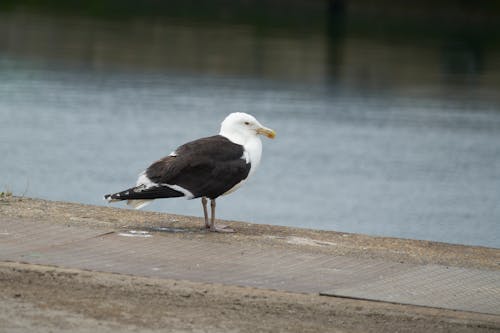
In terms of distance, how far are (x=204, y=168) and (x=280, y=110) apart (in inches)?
770

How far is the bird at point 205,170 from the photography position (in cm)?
947

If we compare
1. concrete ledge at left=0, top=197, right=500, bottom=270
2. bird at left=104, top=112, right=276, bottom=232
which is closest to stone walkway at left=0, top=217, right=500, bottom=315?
concrete ledge at left=0, top=197, right=500, bottom=270

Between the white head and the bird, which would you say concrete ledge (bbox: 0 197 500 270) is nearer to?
the bird

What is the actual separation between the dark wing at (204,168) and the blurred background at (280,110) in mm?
6916

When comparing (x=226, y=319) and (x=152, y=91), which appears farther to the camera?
(x=152, y=91)

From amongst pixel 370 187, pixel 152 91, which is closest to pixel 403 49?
pixel 152 91

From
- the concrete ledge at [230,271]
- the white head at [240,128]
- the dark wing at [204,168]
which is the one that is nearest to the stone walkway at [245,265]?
the concrete ledge at [230,271]

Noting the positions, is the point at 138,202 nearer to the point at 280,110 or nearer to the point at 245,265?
the point at 245,265

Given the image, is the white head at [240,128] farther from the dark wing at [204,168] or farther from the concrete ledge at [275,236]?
the concrete ledge at [275,236]

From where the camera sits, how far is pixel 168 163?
9602 mm

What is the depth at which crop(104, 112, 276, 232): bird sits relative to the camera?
9469mm

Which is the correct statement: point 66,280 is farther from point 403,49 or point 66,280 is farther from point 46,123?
point 403,49

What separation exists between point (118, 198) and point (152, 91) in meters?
22.6

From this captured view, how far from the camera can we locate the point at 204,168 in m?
9.61
